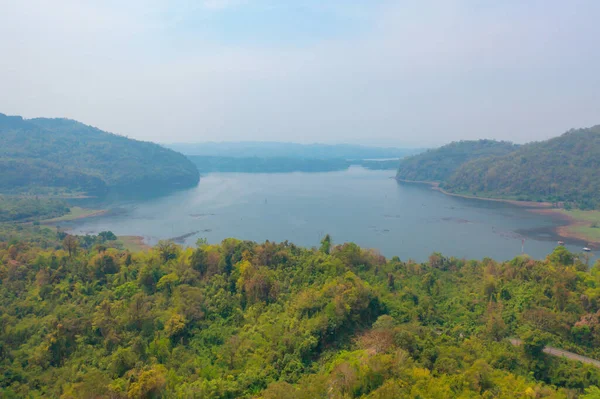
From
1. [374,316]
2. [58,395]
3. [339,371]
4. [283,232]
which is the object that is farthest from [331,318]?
[283,232]

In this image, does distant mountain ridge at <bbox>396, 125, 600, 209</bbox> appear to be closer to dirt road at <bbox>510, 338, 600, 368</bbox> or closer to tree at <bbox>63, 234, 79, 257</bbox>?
dirt road at <bbox>510, 338, 600, 368</bbox>

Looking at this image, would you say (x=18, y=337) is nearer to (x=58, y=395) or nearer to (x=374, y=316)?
(x=58, y=395)

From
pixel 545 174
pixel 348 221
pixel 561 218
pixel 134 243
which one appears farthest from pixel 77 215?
pixel 545 174

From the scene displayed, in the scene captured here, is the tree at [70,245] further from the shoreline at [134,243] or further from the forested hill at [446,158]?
the forested hill at [446,158]

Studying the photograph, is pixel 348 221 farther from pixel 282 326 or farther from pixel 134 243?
pixel 282 326

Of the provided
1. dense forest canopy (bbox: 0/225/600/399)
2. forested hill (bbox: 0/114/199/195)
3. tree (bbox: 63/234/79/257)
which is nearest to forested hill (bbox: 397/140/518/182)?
forested hill (bbox: 0/114/199/195)

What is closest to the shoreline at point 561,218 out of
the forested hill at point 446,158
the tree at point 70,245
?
the forested hill at point 446,158
